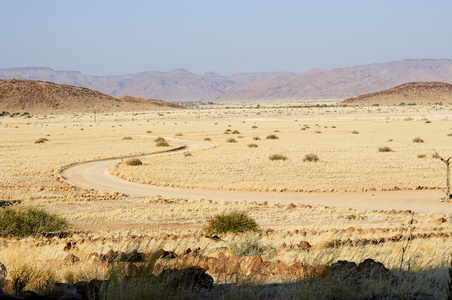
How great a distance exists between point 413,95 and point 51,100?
12443 cm

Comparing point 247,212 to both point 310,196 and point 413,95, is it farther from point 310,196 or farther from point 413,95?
point 413,95

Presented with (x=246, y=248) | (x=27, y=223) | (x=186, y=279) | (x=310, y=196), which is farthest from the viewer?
(x=310, y=196)

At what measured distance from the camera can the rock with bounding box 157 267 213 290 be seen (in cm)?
644

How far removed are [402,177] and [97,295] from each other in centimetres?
2290

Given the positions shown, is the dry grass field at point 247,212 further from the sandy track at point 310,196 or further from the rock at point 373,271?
the sandy track at point 310,196

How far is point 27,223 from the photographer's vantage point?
14289mm

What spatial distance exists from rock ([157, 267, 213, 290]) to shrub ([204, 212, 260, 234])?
766 cm

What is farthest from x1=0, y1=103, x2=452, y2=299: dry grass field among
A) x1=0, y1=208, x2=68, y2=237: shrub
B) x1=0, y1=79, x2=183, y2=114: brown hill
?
x1=0, y1=79, x2=183, y2=114: brown hill

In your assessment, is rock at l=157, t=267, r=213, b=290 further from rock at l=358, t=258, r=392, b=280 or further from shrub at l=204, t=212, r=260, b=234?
shrub at l=204, t=212, r=260, b=234

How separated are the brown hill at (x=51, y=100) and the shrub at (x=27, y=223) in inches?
5597

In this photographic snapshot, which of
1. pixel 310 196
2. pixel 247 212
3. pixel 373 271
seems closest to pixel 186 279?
→ pixel 373 271

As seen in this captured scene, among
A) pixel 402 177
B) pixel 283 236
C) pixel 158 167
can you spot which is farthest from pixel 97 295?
pixel 158 167

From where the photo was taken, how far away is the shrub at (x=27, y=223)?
13969 mm

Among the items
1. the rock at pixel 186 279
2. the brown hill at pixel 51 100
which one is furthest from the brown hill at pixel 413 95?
the rock at pixel 186 279
